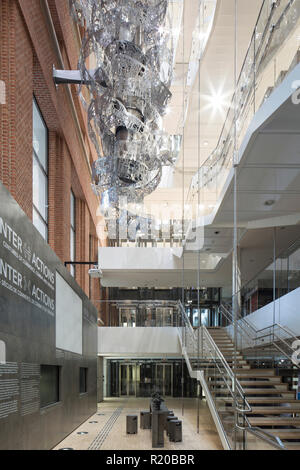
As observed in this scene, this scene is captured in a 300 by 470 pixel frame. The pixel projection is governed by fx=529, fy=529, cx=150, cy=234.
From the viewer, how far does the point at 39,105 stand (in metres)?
10.5

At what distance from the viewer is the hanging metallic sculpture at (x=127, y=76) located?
8469mm

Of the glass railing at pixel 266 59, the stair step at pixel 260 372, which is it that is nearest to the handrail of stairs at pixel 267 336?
the stair step at pixel 260 372

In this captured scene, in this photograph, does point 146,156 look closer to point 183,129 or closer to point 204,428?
point 204,428

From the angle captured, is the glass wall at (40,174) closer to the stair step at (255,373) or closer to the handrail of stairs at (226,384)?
the handrail of stairs at (226,384)

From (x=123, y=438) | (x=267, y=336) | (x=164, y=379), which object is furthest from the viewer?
(x=164, y=379)

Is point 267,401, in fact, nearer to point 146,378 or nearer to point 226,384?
point 226,384

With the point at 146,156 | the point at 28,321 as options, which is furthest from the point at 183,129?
the point at 28,321

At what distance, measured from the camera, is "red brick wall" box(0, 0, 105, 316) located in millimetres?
7406

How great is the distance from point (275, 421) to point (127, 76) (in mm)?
6122

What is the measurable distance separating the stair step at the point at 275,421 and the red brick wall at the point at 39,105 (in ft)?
16.2

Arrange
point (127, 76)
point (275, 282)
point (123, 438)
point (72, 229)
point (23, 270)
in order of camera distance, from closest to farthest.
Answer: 1. point (23, 270)
2. point (127, 76)
3. point (123, 438)
4. point (275, 282)
5. point (72, 229)

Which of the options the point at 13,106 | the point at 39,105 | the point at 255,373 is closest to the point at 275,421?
the point at 255,373

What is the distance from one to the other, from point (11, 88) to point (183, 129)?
11.2m

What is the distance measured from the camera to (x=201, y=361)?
1227cm
